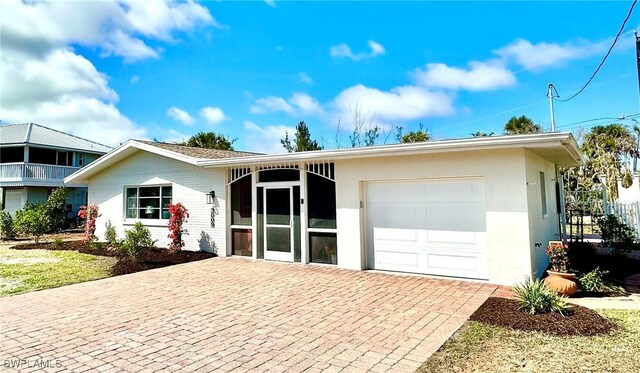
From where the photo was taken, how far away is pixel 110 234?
1382 cm

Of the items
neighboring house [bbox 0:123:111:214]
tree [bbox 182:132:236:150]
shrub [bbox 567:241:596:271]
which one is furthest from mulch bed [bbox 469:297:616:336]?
tree [bbox 182:132:236:150]

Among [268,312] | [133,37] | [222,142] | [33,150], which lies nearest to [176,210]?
[133,37]

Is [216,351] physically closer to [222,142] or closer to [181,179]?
[181,179]

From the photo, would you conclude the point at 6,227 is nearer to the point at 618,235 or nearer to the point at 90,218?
the point at 90,218

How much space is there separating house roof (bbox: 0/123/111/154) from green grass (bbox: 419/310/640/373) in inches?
1040

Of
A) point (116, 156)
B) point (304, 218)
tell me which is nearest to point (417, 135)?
point (304, 218)

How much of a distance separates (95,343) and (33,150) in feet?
79.2

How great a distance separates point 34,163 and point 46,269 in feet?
53.6

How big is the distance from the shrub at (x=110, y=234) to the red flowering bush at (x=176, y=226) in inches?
116

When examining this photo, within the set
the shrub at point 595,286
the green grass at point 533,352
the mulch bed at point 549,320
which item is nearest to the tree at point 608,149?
the shrub at point 595,286

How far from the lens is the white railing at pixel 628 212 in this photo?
11688 mm

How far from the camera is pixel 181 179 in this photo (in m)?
12.7

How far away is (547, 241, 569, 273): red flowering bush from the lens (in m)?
6.56

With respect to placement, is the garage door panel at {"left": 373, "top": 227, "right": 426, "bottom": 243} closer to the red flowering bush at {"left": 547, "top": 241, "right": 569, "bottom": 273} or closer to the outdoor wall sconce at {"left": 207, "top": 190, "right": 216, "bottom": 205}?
the red flowering bush at {"left": 547, "top": 241, "right": 569, "bottom": 273}
